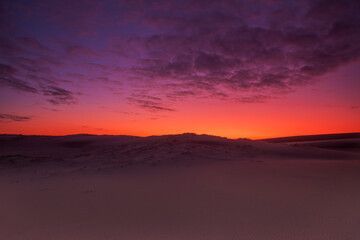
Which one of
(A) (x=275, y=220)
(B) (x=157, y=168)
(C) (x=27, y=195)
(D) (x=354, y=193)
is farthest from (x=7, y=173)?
(D) (x=354, y=193)

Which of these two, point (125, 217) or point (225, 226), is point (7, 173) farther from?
point (225, 226)

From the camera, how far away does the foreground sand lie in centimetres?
254

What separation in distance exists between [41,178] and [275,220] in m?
5.27

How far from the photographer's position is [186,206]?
3293 millimetres

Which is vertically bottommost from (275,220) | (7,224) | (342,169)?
(7,224)

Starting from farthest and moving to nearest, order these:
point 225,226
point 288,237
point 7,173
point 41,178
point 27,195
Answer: point 7,173
point 41,178
point 27,195
point 225,226
point 288,237

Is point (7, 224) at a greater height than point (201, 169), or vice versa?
point (201, 169)

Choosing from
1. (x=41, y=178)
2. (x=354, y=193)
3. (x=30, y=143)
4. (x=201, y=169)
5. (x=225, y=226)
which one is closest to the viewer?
(x=225, y=226)

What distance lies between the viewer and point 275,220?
9.10ft

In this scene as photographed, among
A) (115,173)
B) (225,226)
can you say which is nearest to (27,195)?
(115,173)

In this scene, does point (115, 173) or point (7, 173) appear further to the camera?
point (7, 173)

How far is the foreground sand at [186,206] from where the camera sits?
2.54m

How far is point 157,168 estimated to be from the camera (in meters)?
6.08

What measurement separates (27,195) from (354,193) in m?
5.64
